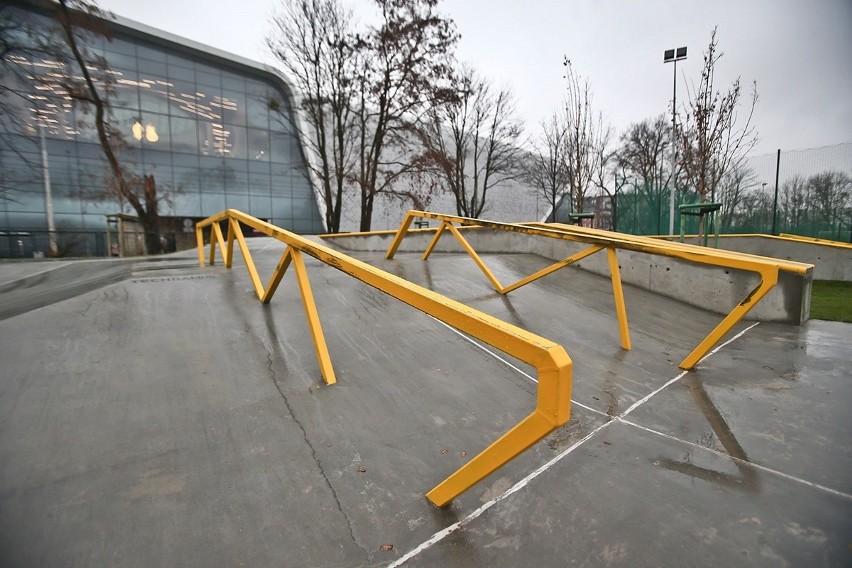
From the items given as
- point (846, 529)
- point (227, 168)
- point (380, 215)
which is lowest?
point (846, 529)

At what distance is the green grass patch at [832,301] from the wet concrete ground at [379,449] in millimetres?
2128

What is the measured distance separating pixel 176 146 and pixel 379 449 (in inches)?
1108

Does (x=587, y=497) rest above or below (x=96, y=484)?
below

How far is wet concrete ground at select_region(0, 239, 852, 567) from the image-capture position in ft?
4.88

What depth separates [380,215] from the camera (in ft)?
96.8

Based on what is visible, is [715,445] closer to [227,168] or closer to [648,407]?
[648,407]

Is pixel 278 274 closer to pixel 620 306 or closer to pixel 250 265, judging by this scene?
pixel 250 265

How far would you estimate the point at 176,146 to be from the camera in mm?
23672

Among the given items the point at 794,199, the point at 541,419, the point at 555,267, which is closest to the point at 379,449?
the point at 541,419

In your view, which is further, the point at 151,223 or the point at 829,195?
the point at 151,223

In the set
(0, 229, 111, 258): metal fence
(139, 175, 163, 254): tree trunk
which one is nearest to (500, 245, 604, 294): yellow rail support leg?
(139, 175, 163, 254): tree trunk

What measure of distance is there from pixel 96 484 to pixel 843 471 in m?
3.66

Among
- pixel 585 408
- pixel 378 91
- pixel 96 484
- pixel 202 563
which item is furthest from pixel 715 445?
pixel 378 91

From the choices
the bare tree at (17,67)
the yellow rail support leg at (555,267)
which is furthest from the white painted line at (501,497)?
the bare tree at (17,67)
